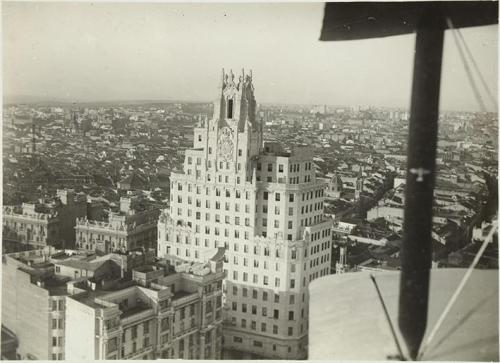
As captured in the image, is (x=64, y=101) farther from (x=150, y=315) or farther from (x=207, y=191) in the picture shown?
(x=207, y=191)

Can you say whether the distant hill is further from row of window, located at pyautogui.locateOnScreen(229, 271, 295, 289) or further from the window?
row of window, located at pyautogui.locateOnScreen(229, 271, 295, 289)

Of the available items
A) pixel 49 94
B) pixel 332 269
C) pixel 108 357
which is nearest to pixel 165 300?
pixel 108 357

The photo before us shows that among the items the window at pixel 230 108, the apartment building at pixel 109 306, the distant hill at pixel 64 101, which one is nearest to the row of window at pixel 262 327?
the apartment building at pixel 109 306

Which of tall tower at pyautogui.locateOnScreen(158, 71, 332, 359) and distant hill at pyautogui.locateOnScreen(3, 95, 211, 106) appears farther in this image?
tall tower at pyautogui.locateOnScreen(158, 71, 332, 359)

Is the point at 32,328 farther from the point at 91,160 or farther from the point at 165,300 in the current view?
the point at 91,160

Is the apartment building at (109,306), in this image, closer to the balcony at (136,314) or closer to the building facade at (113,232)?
the balcony at (136,314)

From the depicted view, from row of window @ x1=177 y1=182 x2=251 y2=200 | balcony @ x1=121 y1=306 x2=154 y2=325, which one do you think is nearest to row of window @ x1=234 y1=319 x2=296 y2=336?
row of window @ x1=177 y1=182 x2=251 y2=200
